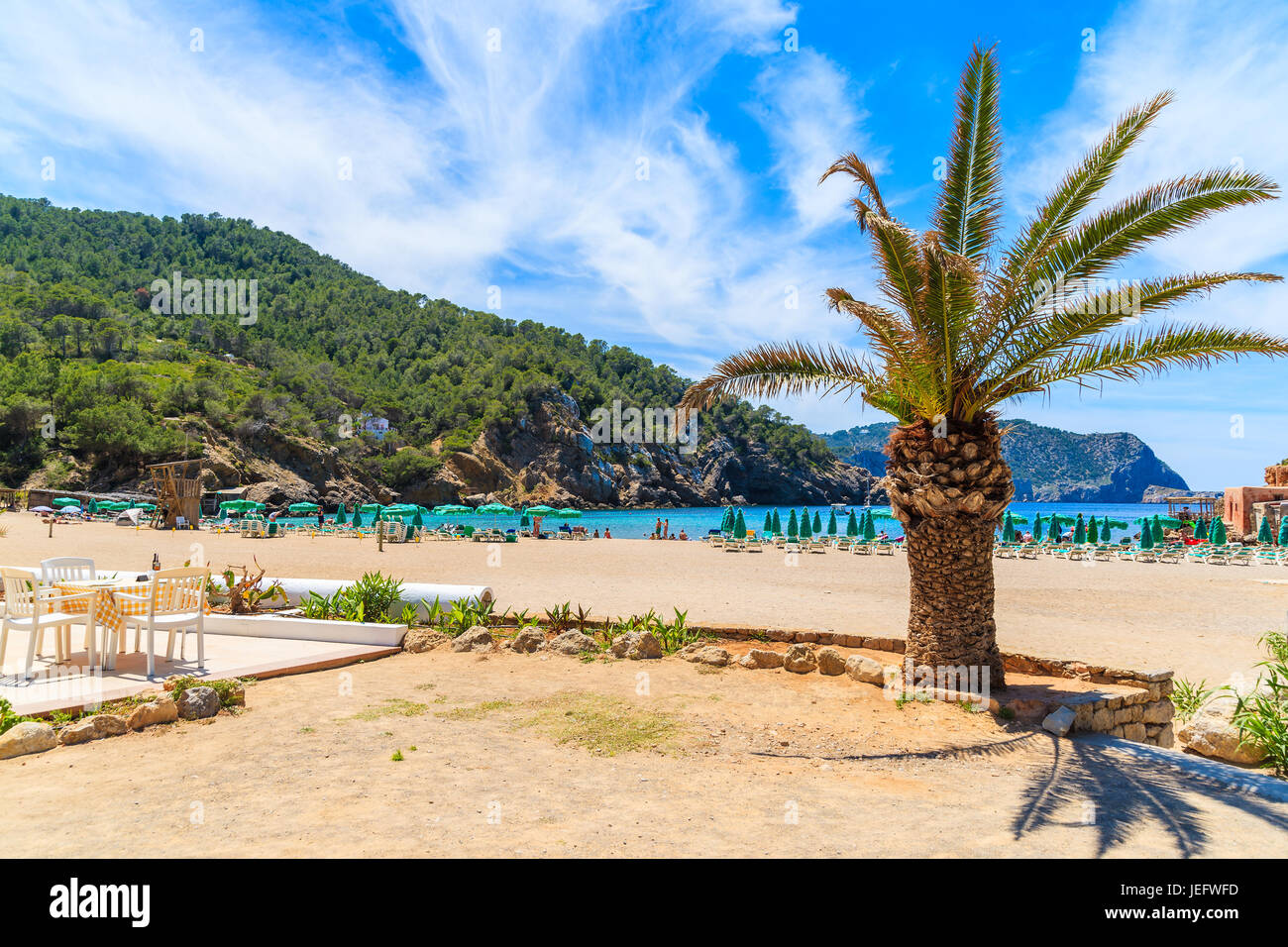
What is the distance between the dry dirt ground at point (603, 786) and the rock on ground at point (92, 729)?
110 mm

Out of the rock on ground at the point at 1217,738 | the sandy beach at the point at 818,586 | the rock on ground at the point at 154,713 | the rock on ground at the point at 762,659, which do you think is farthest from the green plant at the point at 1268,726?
the rock on ground at the point at 154,713

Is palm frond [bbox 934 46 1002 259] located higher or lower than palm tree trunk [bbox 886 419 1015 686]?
higher

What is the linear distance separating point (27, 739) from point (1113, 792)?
296 inches

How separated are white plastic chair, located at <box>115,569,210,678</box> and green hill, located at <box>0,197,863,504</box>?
5156 centimetres

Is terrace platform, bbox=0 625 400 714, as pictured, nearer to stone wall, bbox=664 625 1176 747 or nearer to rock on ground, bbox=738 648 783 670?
rock on ground, bbox=738 648 783 670

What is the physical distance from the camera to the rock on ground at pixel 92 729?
4.93 m

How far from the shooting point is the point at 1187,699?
7336 mm

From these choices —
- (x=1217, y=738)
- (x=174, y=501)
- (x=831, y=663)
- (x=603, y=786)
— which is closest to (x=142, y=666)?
(x=603, y=786)

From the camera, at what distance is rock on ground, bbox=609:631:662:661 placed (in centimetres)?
844

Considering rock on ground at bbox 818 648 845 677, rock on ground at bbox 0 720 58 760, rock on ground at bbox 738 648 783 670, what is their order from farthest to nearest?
rock on ground at bbox 738 648 783 670, rock on ground at bbox 818 648 845 677, rock on ground at bbox 0 720 58 760

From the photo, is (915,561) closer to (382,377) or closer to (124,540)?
(124,540)

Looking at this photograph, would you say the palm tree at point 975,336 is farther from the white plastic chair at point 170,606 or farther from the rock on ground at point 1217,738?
the white plastic chair at point 170,606

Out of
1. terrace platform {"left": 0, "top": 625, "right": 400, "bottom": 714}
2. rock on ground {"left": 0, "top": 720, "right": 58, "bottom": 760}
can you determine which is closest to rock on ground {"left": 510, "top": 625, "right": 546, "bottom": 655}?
terrace platform {"left": 0, "top": 625, "right": 400, "bottom": 714}

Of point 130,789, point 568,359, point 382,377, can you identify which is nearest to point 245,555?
point 130,789
